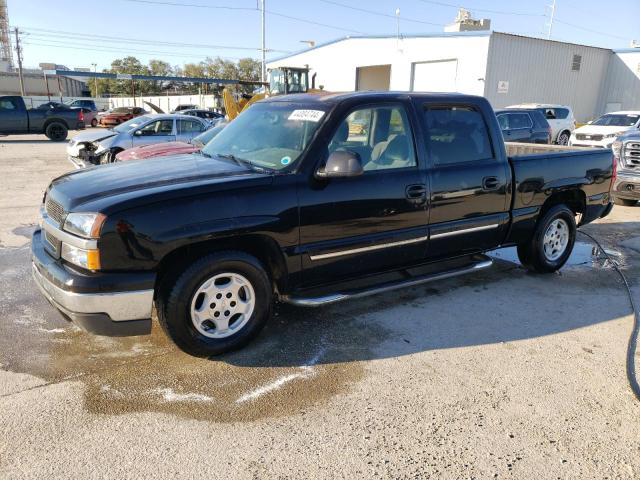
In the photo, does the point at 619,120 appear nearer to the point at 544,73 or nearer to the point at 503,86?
the point at 503,86

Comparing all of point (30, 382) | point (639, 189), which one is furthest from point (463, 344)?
point (639, 189)

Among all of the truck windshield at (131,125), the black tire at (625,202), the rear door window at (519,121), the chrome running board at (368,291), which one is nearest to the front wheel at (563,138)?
the rear door window at (519,121)

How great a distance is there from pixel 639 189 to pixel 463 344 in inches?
292

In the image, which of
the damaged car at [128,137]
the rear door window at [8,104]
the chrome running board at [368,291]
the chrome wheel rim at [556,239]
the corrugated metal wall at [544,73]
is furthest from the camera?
the corrugated metal wall at [544,73]

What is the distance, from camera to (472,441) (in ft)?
9.43

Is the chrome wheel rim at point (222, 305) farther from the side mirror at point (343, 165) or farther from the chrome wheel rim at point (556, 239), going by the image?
the chrome wheel rim at point (556, 239)

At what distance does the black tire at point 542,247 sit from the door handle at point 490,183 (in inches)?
38.7

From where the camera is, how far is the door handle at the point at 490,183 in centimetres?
477

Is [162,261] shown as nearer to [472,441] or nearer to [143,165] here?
[143,165]

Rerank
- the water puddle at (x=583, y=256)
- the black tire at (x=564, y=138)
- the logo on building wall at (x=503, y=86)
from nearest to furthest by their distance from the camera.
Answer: the water puddle at (x=583, y=256)
the black tire at (x=564, y=138)
the logo on building wall at (x=503, y=86)

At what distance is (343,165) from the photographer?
364 cm

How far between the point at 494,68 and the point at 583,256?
73.1ft

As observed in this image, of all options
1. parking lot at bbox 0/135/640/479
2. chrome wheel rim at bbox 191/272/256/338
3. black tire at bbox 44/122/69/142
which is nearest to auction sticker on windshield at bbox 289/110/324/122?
chrome wheel rim at bbox 191/272/256/338

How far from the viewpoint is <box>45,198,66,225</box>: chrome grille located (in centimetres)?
342
